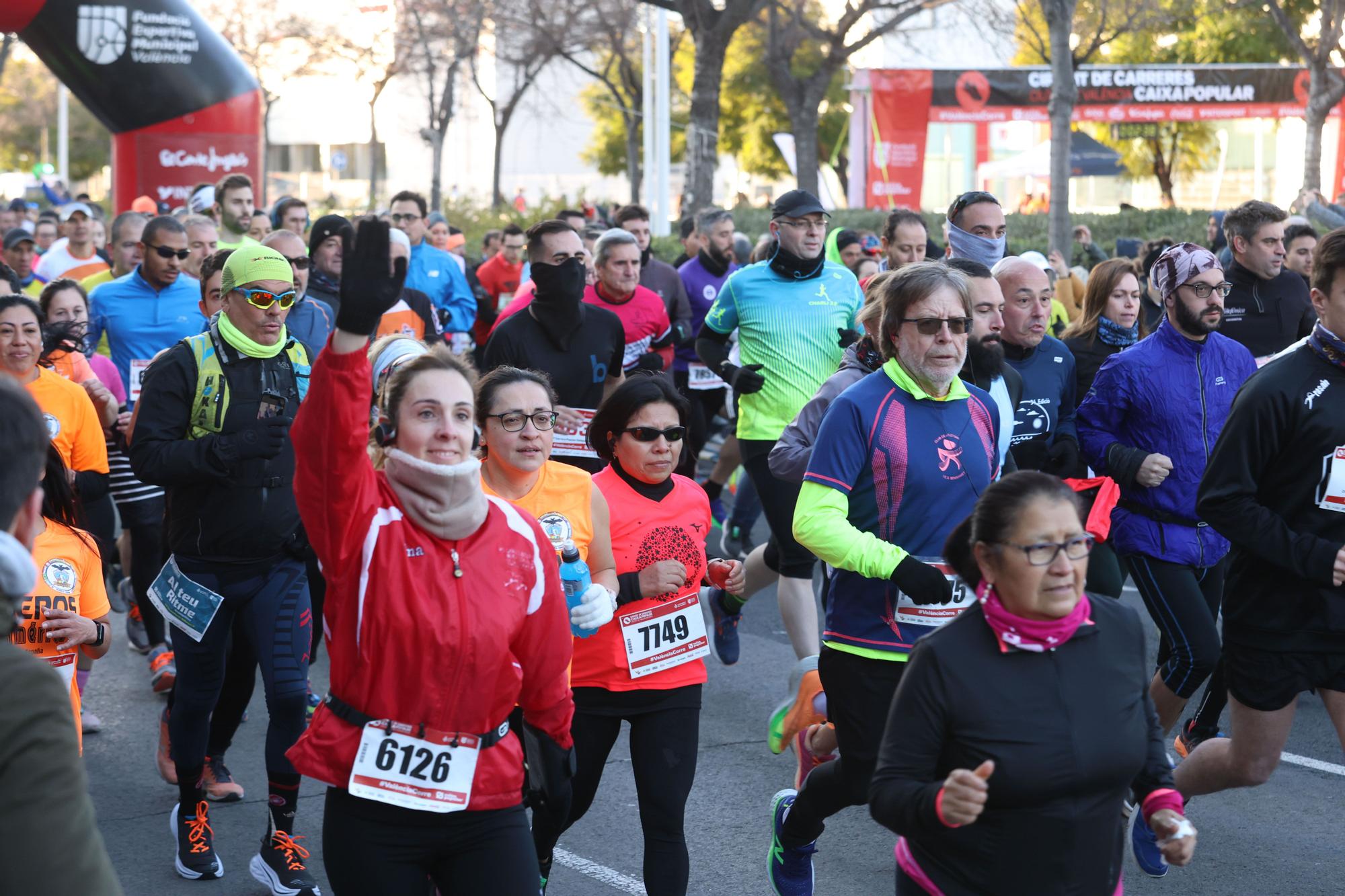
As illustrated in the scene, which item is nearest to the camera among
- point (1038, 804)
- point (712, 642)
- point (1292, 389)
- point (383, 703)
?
point (1038, 804)

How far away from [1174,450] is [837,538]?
2009 mm

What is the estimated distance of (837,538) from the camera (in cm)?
410

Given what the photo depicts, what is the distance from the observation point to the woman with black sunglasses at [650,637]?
4348mm

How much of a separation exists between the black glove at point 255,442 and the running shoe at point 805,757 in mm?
1864

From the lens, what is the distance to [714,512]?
11.1 metres

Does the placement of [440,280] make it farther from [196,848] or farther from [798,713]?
[798,713]

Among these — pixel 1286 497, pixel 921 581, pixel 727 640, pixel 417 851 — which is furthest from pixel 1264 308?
pixel 417 851

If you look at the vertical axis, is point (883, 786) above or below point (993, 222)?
below

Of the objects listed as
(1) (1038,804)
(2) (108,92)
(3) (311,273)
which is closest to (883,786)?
(1) (1038,804)

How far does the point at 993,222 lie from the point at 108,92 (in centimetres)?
1366

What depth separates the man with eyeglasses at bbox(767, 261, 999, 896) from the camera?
4.19 meters

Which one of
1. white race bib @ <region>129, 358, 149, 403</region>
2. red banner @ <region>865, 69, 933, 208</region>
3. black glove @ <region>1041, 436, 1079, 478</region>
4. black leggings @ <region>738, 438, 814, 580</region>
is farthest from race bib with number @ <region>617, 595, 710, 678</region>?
red banner @ <region>865, 69, 933, 208</region>

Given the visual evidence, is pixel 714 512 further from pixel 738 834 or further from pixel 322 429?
pixel 322 429

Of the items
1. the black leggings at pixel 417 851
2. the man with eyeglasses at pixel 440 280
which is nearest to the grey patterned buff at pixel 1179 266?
the black leggings at pixel 417 851
